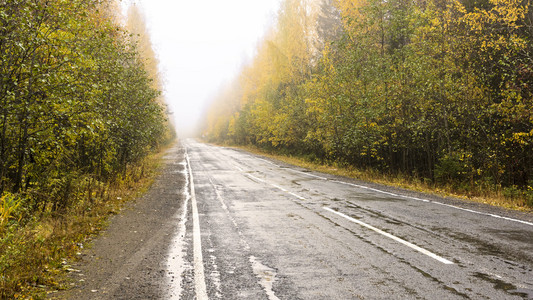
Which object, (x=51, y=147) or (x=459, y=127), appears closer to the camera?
(x=51, y=147)

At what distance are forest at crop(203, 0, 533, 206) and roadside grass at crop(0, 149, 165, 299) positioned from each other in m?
11.9

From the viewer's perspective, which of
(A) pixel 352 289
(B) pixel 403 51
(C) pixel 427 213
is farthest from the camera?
(B) pixel 403 51

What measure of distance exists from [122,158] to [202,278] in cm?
1196

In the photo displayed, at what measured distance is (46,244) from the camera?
6.30 meters

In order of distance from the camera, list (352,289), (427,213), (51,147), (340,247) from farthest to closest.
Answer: (427,213) < (51,147) < (340,247) < (352,289)

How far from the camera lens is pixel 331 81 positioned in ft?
68.6

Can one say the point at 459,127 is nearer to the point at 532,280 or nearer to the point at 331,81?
the point at 331,81

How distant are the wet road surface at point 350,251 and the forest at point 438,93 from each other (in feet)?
15.2

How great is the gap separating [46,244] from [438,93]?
14369 millimetres

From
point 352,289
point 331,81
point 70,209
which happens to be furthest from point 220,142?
point 352,289

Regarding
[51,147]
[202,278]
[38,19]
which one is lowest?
[202,278]

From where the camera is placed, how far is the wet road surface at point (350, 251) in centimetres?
446

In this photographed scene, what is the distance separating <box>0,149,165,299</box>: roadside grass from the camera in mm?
4680

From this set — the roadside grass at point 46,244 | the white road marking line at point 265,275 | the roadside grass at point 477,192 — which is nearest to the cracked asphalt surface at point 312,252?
the white road marking line at point 265,275
